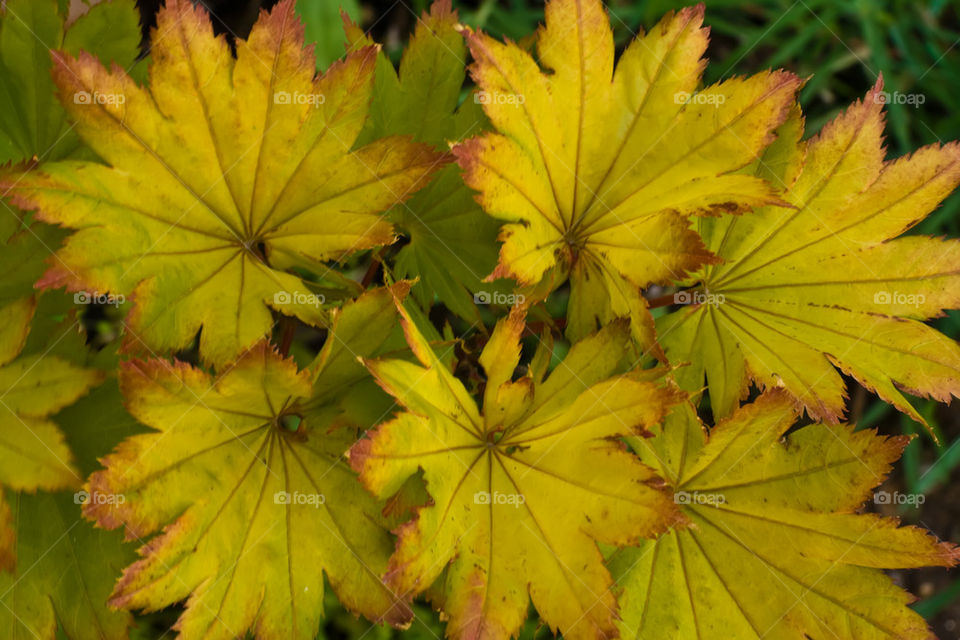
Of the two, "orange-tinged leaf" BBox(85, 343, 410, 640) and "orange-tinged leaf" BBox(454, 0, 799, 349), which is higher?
"orange-tinged leaf" BBox(454, 0, 799, 349)

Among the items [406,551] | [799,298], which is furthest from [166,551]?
[799,298]

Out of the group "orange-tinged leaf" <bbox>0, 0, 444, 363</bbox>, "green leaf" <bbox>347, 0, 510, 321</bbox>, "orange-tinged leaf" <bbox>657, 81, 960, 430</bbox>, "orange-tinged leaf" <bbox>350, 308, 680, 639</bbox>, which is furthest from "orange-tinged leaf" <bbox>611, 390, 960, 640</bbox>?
"orange-tinged leaf" <bbox>0, 0, 444, 363</bbox>

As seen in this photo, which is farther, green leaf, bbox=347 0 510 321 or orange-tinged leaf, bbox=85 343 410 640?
green leaf, bbox=347 0 510 321

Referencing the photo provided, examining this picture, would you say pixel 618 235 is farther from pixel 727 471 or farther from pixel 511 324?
pixel 727 471

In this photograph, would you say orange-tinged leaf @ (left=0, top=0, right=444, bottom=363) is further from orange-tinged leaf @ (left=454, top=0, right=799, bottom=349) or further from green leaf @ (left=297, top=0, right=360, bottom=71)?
green leaf @ (left=297, top=0, right=360, bottom=71)

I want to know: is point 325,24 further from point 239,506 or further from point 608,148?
point 239,506

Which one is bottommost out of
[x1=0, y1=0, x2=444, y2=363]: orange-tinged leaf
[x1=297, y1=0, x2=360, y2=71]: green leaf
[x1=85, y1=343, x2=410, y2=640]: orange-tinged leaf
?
[x1=85, y1=343, x2=410, y2=640]: orange-tinged leaf

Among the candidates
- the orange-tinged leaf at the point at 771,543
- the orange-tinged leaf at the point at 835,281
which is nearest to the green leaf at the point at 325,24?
the orange-tinged leaf at the point at 835,281
